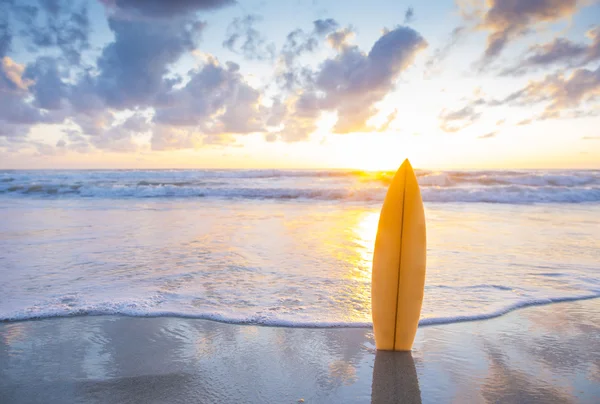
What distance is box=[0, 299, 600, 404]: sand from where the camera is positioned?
2.15 m

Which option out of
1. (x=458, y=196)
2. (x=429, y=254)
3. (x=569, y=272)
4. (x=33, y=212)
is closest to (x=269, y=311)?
(x=429, y=254)

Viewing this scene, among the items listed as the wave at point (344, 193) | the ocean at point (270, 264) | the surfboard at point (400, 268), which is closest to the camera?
the surfboard at point (400, 268)

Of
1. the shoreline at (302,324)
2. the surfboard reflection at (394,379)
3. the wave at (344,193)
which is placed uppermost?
the wave at (344,193)

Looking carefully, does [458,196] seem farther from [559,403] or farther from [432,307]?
[559,403]

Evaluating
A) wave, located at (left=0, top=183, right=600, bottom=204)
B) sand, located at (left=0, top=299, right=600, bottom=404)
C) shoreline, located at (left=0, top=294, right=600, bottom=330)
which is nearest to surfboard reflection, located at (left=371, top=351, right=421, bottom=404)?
sand, located at (left=0, top=299, right=600, bottom=404)

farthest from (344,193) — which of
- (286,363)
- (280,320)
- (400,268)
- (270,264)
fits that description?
(286,363)

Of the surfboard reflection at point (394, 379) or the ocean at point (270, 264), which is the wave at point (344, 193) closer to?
the ocean at point (270, 264)

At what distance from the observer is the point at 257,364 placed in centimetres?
245

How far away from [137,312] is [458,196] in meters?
13.4

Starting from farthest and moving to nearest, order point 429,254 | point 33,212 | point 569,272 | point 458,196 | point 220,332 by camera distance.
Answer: point 458,196, point 33,212, point 429,254, point 569,272, point 220,332

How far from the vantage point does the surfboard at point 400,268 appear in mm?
2607

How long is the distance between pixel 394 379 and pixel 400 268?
704 mm

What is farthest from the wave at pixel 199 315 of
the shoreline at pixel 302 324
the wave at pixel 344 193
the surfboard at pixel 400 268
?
the wave at pixel 344 193

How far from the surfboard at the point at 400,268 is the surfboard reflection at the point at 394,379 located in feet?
0.34
